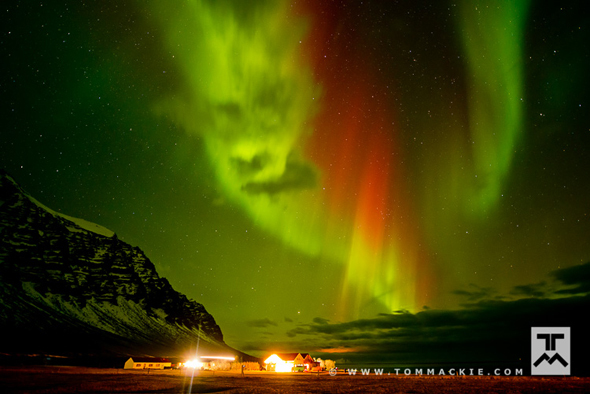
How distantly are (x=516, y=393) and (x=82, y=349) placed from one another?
187 m

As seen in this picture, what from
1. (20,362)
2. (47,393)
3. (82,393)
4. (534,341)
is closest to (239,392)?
(82,393)

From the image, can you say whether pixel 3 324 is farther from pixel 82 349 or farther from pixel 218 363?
pixel 218 363

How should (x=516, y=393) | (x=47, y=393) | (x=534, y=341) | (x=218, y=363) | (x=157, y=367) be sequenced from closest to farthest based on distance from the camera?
(x=47, y=393) < (x=516, y=393) < (x=534, y=341) < (x=157, y=367) < (x=218, y=363)

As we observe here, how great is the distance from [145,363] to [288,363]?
45.7 meters

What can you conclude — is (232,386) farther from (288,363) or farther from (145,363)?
→ (145,363)

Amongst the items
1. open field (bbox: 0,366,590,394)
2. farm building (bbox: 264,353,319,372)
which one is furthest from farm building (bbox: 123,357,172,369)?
open field (bbox: 0,366,590,394)

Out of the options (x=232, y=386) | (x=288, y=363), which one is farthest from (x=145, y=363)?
(x=232, y=386)

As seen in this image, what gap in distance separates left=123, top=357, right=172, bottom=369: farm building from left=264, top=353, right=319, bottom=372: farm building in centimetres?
3521

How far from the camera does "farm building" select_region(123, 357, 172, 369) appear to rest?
13434 centimetres

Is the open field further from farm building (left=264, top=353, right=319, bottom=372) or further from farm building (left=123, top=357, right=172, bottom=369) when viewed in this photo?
farm building (left=264, top=353, right=319, bottom=372)

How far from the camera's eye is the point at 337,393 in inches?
1911

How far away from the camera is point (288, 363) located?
457ft

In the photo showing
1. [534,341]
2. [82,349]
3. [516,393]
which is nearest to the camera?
[516,393]

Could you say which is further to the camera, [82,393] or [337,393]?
[337,393]
